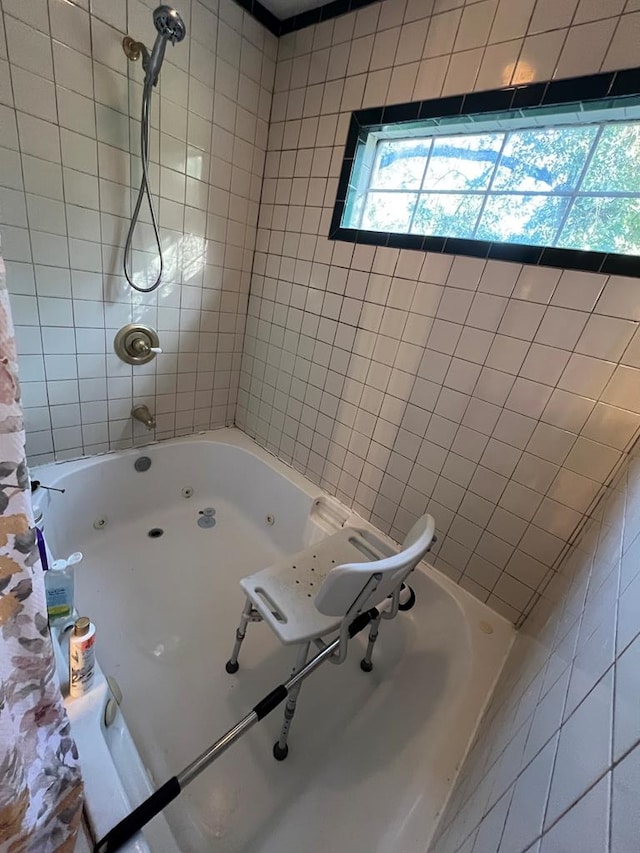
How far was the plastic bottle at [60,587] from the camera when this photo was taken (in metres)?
0.92

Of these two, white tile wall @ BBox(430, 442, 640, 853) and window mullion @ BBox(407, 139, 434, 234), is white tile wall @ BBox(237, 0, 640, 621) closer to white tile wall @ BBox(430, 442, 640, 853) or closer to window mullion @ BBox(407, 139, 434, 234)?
window mullion @ BBox(407, 139, 434, 234)

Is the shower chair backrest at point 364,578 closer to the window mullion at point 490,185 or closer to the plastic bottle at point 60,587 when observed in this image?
the plastic bottle at point 60,587

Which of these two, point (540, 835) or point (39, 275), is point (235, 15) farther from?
point (540, 835)

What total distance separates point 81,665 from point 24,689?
0.29 meters

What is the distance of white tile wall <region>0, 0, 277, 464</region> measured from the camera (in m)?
1.16

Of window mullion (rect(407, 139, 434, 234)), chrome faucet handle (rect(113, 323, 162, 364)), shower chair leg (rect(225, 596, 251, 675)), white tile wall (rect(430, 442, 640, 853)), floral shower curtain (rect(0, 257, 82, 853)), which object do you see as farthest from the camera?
chrome faucet handle (rect(113, 323, 162, 364))

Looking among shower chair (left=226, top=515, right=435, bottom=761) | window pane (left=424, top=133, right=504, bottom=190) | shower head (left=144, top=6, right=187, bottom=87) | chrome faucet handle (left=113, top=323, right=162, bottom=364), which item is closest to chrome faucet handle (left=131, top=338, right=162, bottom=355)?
chrome faucet handle (left=113, top=323, right=162, bottom=364)

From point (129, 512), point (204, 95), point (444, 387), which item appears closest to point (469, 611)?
point (444, 387)

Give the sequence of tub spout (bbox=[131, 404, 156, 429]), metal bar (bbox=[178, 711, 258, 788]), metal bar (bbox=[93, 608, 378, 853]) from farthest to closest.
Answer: tub spout (bbox=[131, 404, 156, 429])
metal bar (bbox=[178, 711, 258, 788])
metal bar (bbox=[93, 608, 378, 853])

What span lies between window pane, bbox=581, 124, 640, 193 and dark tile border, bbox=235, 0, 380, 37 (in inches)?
38.0

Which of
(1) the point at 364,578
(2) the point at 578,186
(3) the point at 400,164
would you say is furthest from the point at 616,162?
(1) the point at 364,578

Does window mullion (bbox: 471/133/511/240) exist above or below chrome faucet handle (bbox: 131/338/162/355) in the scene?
above

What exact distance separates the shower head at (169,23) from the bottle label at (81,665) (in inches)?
69.3

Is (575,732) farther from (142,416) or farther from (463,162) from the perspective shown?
(142,416)
